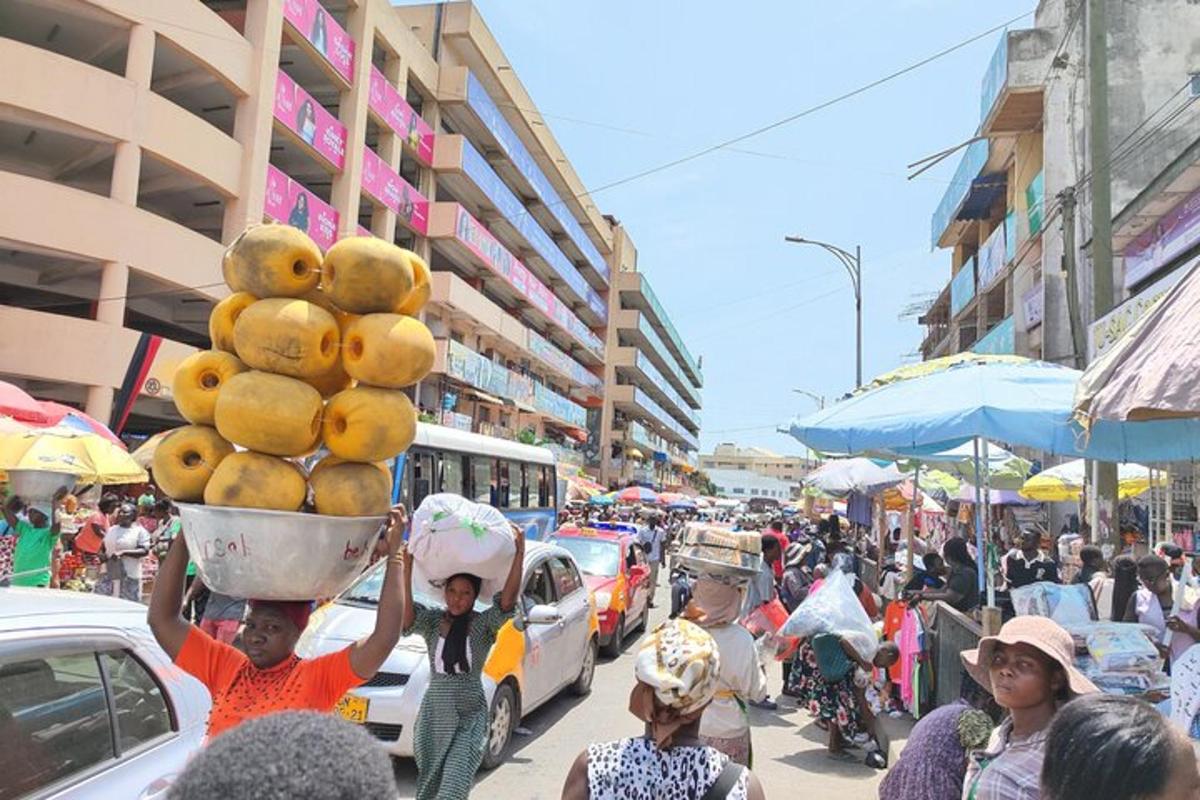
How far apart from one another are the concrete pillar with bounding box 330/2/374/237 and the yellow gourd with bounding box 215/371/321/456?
24624 millimetres

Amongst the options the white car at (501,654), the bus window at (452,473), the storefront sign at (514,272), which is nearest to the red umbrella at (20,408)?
the bus window at (452,473)

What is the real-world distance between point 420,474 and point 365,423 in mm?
11734

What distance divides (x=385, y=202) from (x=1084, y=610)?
26.6 metres

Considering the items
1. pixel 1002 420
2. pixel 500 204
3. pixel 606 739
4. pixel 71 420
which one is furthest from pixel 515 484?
pixel 500 204

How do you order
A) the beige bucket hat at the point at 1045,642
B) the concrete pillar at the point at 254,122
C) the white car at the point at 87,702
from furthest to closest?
the concrete pillar at the point at 254,122 < the white car at the point at 87,702 < the beige bucket hat at the point at 1045,642

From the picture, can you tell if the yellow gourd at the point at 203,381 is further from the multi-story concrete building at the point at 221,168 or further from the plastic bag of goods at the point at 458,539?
the multi-story concrete building at the point at 221,168

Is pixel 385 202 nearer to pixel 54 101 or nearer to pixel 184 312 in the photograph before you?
pixel 184 312

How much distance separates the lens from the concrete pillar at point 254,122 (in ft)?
70.2

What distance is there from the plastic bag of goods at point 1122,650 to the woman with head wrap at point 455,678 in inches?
104

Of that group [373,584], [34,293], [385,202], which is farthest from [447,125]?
[373,584]

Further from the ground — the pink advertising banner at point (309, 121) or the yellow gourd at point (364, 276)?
the pink advertising banner at point (309, 121)

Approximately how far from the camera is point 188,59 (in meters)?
20.4

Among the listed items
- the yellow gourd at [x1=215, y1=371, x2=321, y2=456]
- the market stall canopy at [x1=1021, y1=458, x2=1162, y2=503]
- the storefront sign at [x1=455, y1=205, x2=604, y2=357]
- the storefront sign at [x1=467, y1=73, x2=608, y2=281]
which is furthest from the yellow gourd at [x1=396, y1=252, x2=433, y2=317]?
the storefront sign at [x1=467, y1=73, x2=608, y2=281]

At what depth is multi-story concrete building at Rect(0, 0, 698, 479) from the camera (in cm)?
1767
